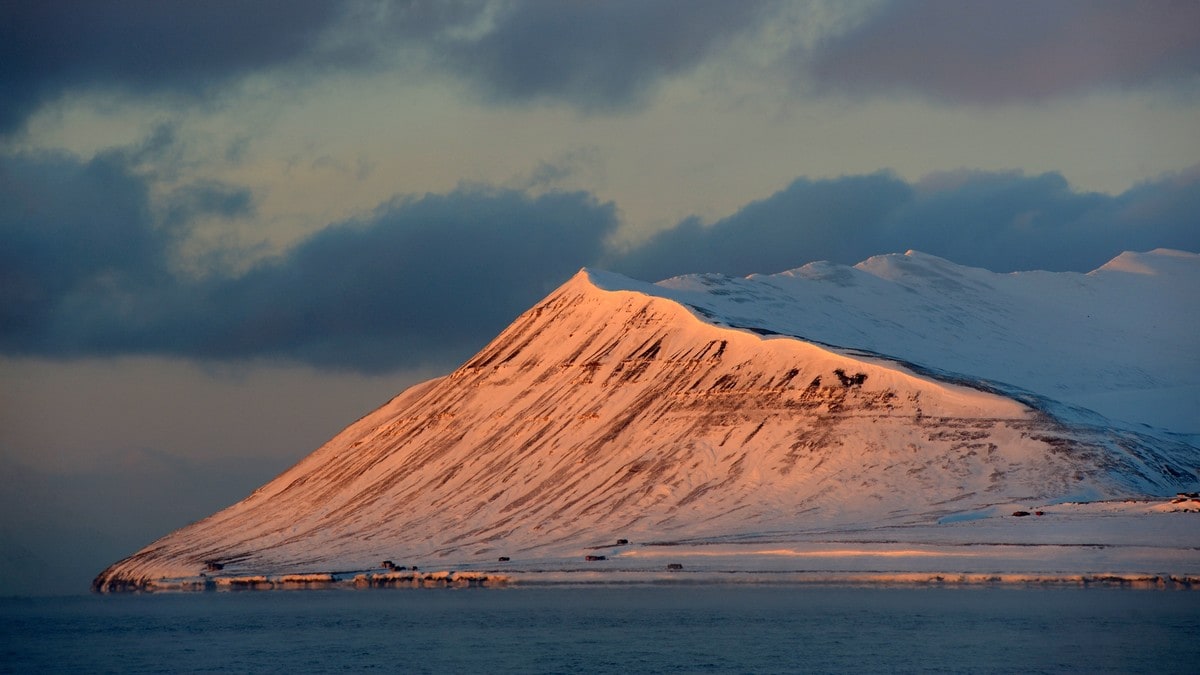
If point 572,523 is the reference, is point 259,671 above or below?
below

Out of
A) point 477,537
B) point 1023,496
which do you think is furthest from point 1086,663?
point 477,537

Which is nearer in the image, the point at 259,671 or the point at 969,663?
the point at 969,663

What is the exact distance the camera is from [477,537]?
187 meters

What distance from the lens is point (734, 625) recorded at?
359 ft

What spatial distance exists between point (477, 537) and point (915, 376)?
51272mm

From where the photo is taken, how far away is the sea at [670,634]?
91.9 m

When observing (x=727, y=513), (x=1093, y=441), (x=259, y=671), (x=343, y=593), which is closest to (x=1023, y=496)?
(x=1093, y=441)

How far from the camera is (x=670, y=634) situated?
10631 centimetres

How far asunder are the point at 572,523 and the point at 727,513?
1767 centimetres

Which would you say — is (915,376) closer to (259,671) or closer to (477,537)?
(477,537)

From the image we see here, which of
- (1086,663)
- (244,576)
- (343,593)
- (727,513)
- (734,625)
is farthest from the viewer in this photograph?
(244,576)

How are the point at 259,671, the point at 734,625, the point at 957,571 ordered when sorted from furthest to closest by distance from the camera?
1. the point at 957,571
2. the point at 734,625
3. the point at 259,671

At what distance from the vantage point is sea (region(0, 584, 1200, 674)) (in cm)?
9188

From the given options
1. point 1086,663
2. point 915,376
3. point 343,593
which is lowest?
point 1086,663
